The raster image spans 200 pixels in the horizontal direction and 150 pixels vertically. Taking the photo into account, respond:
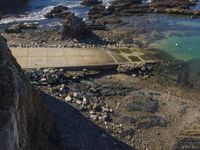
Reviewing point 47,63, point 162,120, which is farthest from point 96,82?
A: point 162,120

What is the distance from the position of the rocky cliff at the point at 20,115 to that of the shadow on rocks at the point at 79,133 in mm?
1650

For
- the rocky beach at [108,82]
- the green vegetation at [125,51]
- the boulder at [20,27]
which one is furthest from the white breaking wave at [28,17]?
the green vegetation at [125,51]

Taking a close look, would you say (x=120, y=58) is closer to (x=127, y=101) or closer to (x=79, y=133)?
(x=127, y=101)

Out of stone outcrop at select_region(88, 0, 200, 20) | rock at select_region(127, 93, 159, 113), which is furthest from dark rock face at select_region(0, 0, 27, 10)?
rock at select_region(127, 93, 159, 113)

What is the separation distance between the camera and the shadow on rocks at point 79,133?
27.0 meters

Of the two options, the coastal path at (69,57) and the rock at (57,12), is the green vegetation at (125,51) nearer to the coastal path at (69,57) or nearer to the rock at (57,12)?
the coastal path at (69,57)

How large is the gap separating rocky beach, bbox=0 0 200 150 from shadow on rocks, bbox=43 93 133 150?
6cm

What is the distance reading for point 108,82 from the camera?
3738 centimetres

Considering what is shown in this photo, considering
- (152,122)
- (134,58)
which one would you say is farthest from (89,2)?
(152,122)

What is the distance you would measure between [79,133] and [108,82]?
10.0 meters

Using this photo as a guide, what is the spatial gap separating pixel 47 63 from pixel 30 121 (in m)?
16.9

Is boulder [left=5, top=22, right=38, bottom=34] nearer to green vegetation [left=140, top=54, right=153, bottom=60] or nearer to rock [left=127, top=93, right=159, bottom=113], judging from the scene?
green vegetation [left=140, top=54, right=153, bottom=60]

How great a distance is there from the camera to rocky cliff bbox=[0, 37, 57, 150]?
17.6 metres

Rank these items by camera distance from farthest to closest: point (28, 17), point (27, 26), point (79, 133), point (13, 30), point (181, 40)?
1. point (28, 17)
2. point (27, 26)
3. point (13, 30)
4. point (181, 40)
5. point (79, 133)
